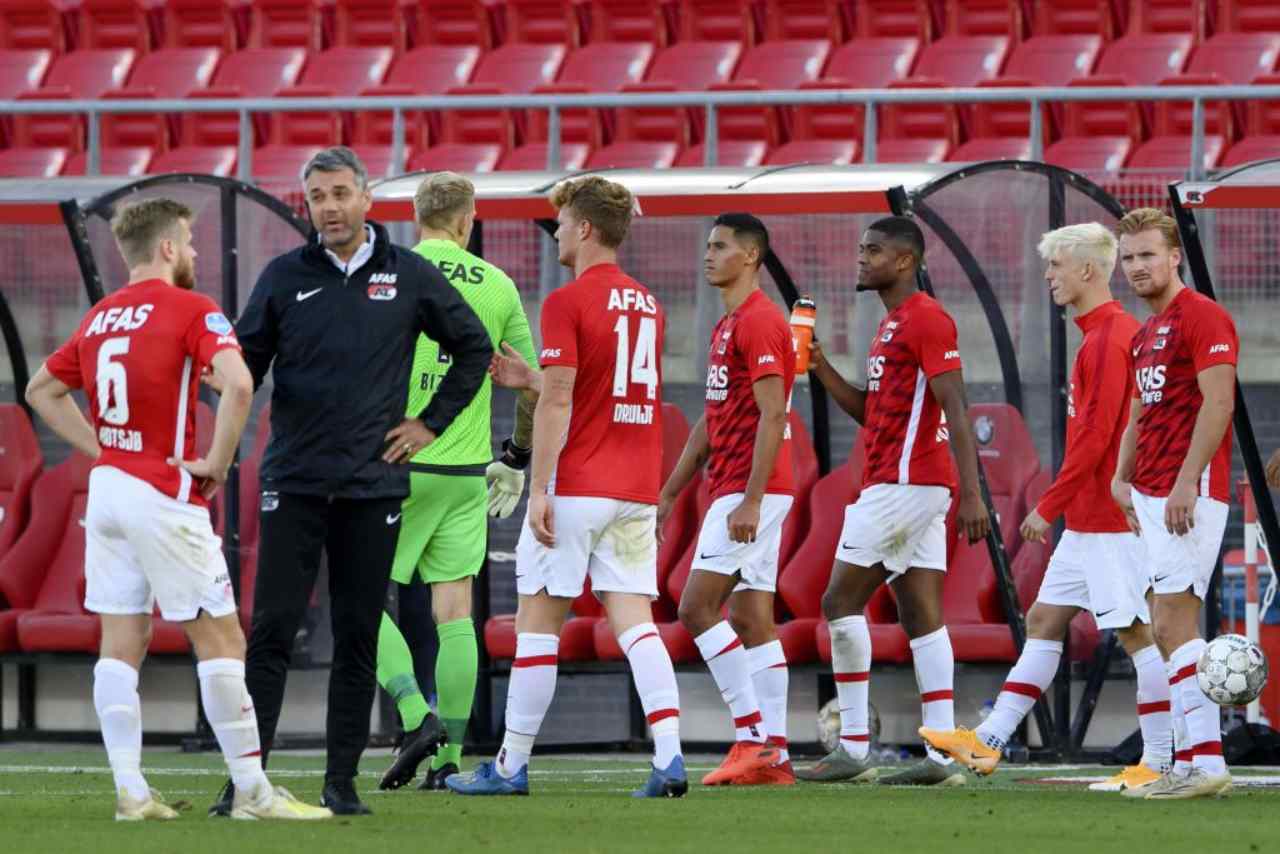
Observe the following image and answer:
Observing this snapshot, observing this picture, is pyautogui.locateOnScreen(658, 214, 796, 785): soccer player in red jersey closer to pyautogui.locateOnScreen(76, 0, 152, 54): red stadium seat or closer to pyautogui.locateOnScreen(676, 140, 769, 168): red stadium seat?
pyautogui.locateOnScreen(676, 140, 769, 168): red stadium seat

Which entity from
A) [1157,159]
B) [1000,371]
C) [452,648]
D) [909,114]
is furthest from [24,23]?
[452,648]

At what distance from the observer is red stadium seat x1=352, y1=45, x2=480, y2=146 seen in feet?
58.9

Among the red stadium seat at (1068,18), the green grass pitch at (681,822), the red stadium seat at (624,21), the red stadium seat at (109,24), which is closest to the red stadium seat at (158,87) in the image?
the red stadium seat at (109,24)

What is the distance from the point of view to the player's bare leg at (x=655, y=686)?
7863 millimetres

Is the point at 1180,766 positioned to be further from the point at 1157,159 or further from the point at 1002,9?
the point at 1002,9

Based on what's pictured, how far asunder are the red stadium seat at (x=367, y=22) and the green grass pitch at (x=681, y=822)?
11222 millimetres

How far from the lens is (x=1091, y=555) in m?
8.70

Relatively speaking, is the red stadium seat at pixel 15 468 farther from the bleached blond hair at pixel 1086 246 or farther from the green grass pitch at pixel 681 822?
the bleached blond hair at pixel 1086 246

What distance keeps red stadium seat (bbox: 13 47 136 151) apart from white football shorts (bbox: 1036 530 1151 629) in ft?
38.6

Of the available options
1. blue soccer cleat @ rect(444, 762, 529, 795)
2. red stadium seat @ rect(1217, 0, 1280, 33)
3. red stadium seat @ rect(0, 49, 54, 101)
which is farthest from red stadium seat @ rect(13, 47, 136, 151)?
blue soccer cleat @ rect(444, 762, 529, 795)

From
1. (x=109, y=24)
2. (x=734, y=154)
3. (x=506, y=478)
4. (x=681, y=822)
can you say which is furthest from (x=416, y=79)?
(x=681, y=822)

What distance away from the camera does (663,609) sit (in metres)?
11.6

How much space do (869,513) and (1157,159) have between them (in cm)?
701

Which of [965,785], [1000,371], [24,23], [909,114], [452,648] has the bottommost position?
[965,785]
